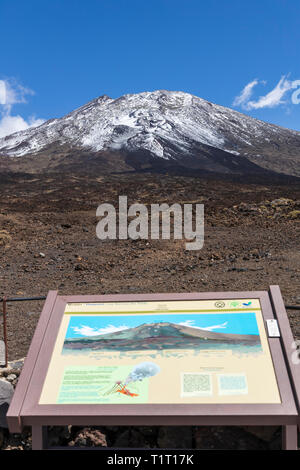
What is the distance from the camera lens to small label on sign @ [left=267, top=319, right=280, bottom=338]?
252cm

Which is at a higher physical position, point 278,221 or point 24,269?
point 278,221

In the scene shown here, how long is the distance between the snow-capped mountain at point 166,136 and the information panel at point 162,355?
5255cm

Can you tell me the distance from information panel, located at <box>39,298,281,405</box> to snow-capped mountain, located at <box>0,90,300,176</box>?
172ft

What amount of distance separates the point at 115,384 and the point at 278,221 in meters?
10.7

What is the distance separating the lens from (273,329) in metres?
2.55

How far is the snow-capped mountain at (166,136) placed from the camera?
209 ft

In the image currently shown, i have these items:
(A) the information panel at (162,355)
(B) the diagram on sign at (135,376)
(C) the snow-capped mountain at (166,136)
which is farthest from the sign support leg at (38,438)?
(C) the snow-capped mountain at (166,136)

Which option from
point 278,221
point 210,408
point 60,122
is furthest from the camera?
point 60,122

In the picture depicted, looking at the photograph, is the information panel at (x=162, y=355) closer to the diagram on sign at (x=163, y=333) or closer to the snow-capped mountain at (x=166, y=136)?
the diagram on sign at (x=163, y=333)

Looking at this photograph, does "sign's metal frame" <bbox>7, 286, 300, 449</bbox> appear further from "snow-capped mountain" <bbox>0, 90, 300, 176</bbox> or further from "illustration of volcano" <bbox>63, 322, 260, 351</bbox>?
"snow-capped mountain" <bbox>0, 90, 300, 176</bbox>

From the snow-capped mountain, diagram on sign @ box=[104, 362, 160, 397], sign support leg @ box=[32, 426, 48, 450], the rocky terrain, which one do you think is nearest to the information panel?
diagram on sign @ box=[104, 362, 160, 397]

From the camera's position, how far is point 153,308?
9.14 ft
